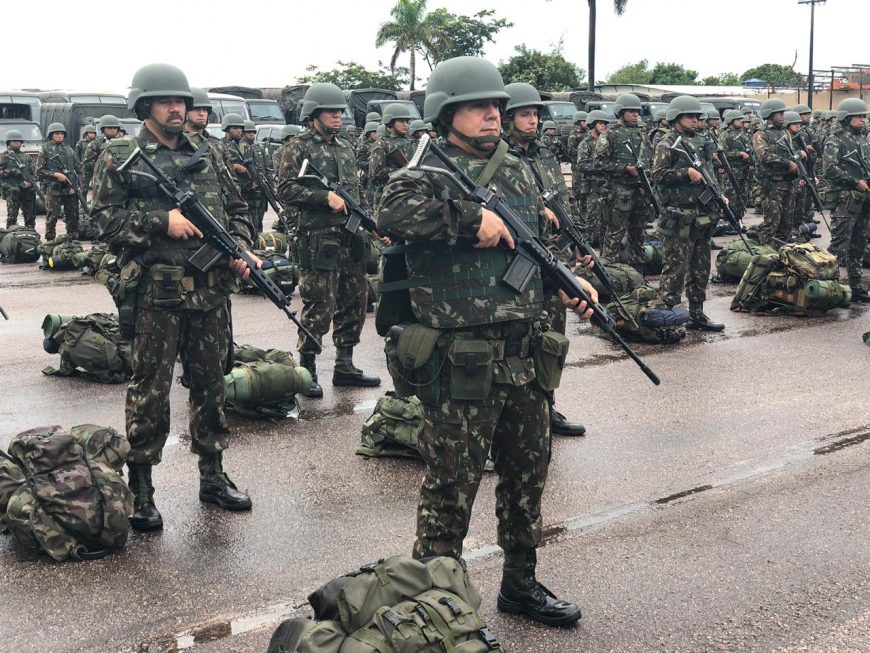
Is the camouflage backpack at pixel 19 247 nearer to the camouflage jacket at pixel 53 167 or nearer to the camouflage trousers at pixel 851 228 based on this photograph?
the camouflage jacket at pixel 53 167

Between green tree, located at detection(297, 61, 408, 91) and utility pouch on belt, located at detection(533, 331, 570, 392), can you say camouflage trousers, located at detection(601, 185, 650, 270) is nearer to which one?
utility pouch on belt, located at detection(533, 331, 570, 392)

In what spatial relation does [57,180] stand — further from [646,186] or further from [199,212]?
[199,212]

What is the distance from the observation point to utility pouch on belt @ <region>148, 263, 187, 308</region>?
489 cm

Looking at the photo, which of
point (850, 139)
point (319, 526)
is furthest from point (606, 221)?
point (319, 526)

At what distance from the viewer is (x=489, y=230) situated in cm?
359

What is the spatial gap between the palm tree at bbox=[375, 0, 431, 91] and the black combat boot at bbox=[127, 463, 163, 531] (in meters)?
45.5

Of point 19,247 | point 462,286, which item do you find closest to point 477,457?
point 462,286

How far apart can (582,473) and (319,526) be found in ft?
5.35

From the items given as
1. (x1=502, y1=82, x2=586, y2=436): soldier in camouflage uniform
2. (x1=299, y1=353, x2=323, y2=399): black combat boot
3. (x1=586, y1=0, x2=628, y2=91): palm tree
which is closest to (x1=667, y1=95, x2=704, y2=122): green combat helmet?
(x1=502, y1=82, x2=586, y2=436): soldier in camouflage uniform

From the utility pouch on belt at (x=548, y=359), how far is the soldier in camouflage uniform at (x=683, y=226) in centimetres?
596

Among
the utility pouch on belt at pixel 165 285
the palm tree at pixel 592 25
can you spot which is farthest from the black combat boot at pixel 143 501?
the palm tree at pixel 592 25

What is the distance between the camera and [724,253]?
1271 centimetres

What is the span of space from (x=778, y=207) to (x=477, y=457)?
402 inches

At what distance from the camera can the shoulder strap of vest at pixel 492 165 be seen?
376 centimetres
